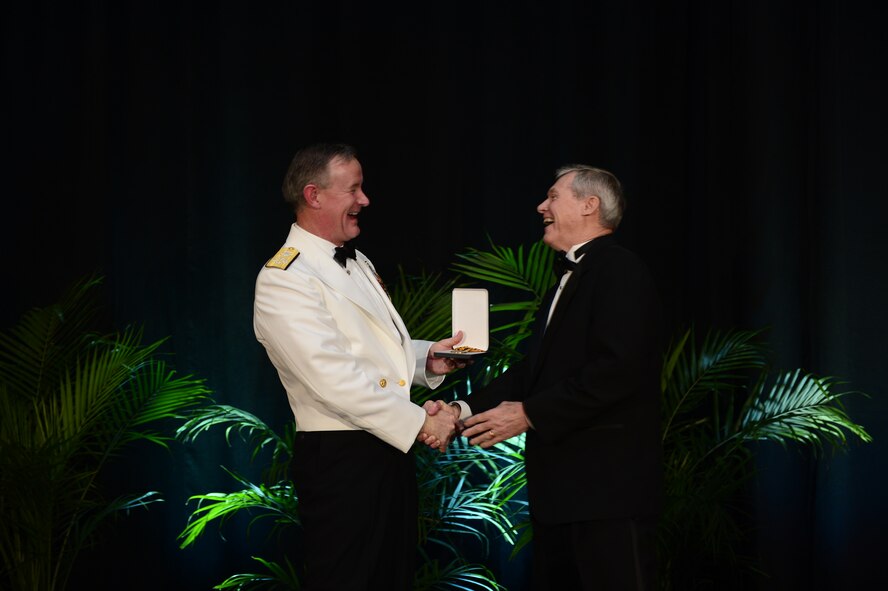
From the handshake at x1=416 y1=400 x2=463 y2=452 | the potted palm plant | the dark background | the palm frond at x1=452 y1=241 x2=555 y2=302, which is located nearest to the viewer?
the handshake at x1=416 y1=400 x2=463 y2=452

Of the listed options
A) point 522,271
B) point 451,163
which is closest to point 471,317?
point 522,271

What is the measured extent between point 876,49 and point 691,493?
6.82ft

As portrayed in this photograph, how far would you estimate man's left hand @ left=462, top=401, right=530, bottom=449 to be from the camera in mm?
2697

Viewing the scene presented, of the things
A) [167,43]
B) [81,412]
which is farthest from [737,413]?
[167,43]

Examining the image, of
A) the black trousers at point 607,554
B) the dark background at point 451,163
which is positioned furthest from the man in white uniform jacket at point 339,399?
the dark background at point 451,163

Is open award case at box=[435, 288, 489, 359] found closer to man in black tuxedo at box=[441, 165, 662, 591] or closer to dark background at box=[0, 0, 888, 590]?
man in black tuxedo at box=[441, 165, 662, 591]

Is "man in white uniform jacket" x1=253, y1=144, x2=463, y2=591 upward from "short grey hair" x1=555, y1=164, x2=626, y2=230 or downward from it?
downward

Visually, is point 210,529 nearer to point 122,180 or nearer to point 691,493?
point 122,180

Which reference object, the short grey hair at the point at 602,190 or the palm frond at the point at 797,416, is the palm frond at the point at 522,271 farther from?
the palm frond at the point at 797,416

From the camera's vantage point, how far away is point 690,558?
364cm

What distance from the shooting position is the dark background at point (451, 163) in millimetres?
4051

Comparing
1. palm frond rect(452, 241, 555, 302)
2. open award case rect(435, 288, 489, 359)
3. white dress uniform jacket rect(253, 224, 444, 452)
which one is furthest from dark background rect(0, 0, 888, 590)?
white dress uniform jacket rect(253, 224, 444, 452)

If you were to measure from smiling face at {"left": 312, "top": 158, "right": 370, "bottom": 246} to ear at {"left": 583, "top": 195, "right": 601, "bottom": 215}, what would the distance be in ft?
2.23

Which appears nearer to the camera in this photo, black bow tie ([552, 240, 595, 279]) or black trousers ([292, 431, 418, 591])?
black trousers ([292, 431, 418, 591])
